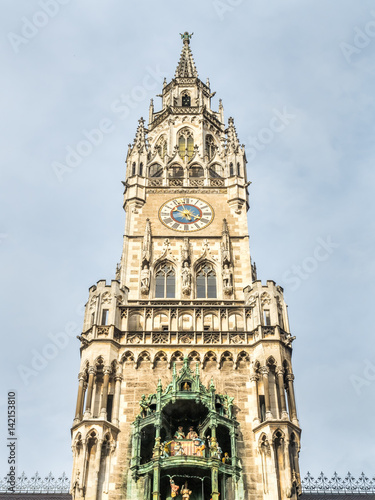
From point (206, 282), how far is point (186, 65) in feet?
77.0

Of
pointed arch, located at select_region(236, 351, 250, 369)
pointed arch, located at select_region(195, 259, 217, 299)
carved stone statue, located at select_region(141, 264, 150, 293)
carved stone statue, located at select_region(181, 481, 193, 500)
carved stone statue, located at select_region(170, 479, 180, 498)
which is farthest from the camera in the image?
pointed arch, located at select_region(195, 259, 217, 299)

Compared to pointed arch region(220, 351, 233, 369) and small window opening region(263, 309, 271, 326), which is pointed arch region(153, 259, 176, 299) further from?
pointed arch region(220, 351, 233, 369)

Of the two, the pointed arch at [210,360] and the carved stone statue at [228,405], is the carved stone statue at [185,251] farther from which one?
the carved stone statue at [228,405]

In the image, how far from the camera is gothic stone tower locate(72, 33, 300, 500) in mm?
26141

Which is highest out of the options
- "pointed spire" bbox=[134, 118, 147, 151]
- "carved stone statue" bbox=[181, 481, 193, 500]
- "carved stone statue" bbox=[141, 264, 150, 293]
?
"pointed spire" bbox=[134, 118, 147, 151]

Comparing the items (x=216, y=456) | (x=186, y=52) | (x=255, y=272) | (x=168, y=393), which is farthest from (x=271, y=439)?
(x=186, y=52)

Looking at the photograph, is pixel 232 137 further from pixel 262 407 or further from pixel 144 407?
pixel 144 407

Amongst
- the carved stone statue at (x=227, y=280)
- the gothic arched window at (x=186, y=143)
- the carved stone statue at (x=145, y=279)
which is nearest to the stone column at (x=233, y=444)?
the carved stone statue at (x=227, y=280)

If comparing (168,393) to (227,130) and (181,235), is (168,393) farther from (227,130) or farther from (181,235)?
(227,130)

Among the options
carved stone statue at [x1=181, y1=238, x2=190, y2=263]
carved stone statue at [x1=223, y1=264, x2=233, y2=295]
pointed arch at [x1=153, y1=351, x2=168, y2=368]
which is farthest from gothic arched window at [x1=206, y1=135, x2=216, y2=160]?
pointed arch at [x1=153, y1=351, x2=168, y2=368]

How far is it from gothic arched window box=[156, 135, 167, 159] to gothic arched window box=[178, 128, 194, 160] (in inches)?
34.8

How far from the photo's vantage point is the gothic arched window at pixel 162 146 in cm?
4472

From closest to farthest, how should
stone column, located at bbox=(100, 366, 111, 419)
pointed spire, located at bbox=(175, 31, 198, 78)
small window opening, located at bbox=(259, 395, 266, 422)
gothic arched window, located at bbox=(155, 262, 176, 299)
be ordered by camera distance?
stone column, located at bbox=(100, 366, 111, 419) → small window opening, located at bbox=(259, 395, 266, 422) → gothic arched window, located at bbox=(155, 262, 176, 299) → pointed spire, located at bbox=(175, 31, 198, 78)

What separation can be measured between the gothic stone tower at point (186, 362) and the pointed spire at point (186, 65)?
511 inches
